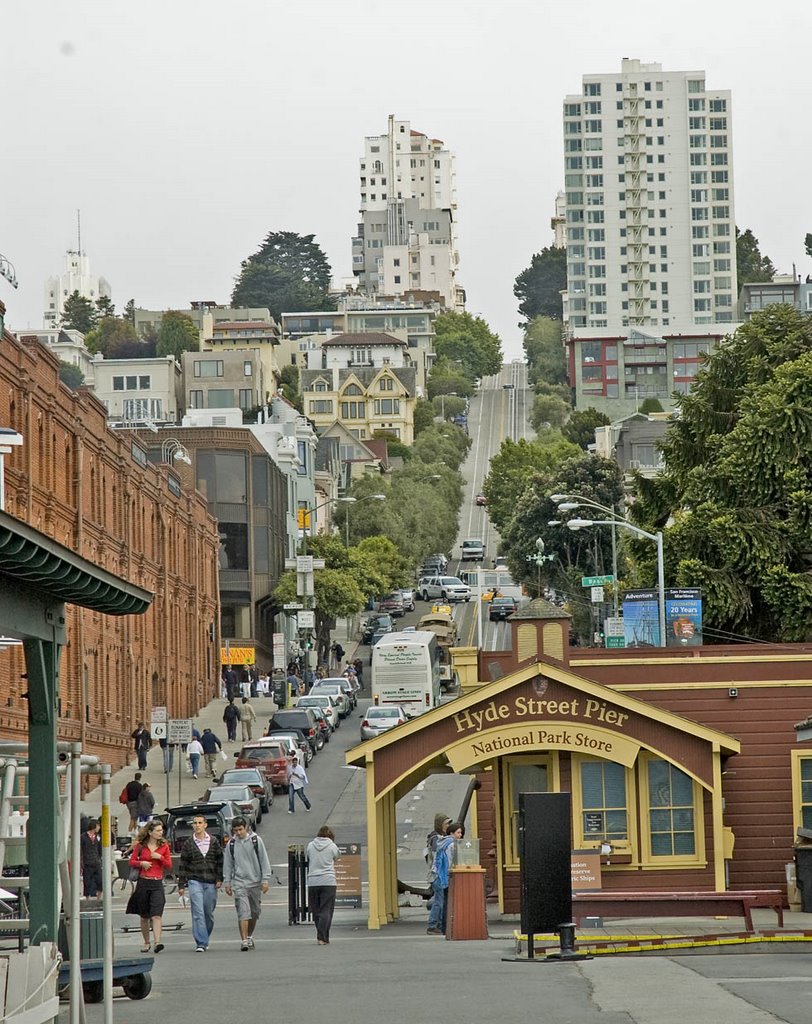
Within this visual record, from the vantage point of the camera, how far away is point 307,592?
8538 centimetres

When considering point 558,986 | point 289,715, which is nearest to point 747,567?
point 289,715

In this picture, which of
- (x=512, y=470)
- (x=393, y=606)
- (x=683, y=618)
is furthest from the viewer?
(x=512, y=470)

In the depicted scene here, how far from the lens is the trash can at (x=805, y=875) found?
88.7 feet

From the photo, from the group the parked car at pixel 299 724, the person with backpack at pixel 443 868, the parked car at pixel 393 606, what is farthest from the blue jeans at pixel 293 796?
the parked car at pixel 393 606

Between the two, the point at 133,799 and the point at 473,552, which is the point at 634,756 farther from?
the point at 473,552

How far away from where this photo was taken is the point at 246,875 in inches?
952

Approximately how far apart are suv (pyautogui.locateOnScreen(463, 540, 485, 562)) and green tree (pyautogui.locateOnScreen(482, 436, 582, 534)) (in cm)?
273

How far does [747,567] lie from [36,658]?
40.4 metres

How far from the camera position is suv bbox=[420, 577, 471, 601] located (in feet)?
375

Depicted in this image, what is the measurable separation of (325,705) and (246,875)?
143 ft

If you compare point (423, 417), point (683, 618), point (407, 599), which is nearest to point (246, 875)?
point (683, 618)

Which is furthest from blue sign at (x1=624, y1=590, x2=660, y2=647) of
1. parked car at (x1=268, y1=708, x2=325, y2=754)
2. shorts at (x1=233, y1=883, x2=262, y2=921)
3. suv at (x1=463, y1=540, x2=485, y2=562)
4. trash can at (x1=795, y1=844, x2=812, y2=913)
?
suv at (x1=463, y1=540, x2=485, y2=562)

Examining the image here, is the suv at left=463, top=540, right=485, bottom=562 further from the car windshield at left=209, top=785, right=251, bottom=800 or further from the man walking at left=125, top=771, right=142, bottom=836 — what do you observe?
the man walking at left=125, top=771, right=142, bottom=836

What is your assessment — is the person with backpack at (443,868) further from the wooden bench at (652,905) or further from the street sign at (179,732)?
the street sign at (179,732)
